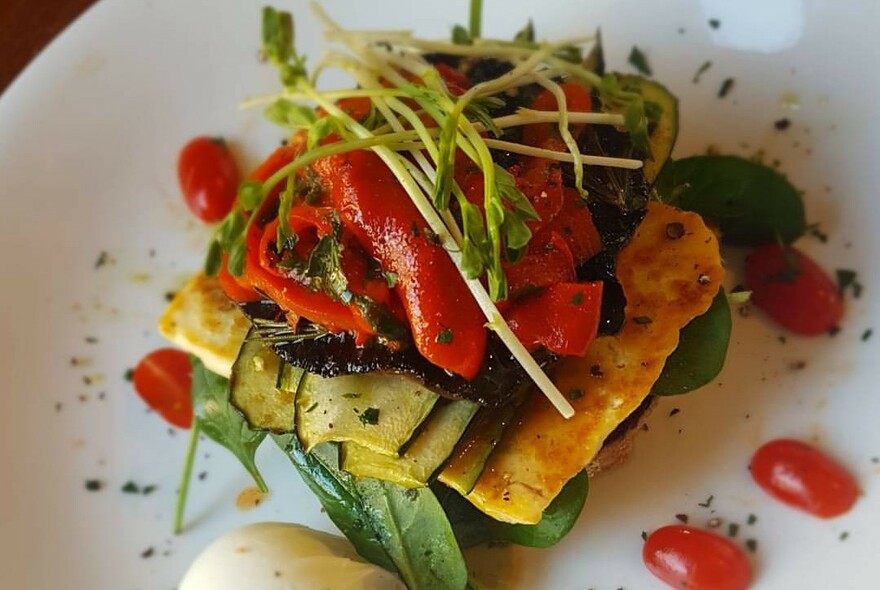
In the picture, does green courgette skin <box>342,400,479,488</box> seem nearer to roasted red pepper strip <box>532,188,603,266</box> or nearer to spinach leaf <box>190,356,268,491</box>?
roasted red pepper strip <box>532,188,603,266</box>

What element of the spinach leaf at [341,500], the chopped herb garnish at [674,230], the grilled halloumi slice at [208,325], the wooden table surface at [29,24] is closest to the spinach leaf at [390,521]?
the spinach leaf at [341,500]

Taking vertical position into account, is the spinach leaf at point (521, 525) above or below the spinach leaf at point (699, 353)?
below

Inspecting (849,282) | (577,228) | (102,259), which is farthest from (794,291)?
(102,259)

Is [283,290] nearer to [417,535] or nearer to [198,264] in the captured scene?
[417,535]

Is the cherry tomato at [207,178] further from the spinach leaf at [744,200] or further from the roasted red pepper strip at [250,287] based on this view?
the spinach leaf at [744,200]

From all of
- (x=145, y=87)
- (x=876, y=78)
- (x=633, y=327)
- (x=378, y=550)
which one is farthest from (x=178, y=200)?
(x=876, y=78)
